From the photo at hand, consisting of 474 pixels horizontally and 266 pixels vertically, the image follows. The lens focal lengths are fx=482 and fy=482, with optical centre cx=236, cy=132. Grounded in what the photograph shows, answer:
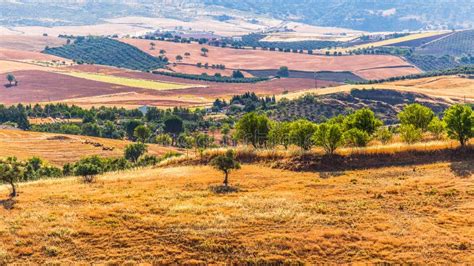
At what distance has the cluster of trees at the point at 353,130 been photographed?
8388cm

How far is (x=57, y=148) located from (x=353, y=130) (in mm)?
126894

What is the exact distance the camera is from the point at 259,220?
60.8 metres

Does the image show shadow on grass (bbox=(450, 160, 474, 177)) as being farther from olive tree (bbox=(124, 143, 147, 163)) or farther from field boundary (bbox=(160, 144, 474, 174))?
olive tree (bbox=(124, 143, 147, 163))

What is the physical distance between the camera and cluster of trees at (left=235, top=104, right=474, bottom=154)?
8388 cm

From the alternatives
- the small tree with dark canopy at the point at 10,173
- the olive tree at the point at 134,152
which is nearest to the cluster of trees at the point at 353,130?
the small tree with dark canopy at the point at 10,173

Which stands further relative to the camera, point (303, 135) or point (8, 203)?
point (303, 135)

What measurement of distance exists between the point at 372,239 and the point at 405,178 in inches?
849

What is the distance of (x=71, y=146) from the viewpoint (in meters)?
185

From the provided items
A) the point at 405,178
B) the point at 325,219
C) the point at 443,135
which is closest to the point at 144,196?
the point at 325,219

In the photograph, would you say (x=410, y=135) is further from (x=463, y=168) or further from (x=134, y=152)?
(x=134, y=152)

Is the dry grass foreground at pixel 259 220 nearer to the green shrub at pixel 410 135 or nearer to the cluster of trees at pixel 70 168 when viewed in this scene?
the cluster of trees at pixel 70 168

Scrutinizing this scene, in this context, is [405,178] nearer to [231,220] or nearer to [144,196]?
[231,220]

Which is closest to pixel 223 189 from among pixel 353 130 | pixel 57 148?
pixel 353 130

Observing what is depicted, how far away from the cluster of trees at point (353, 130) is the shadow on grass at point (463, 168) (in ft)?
21.9
